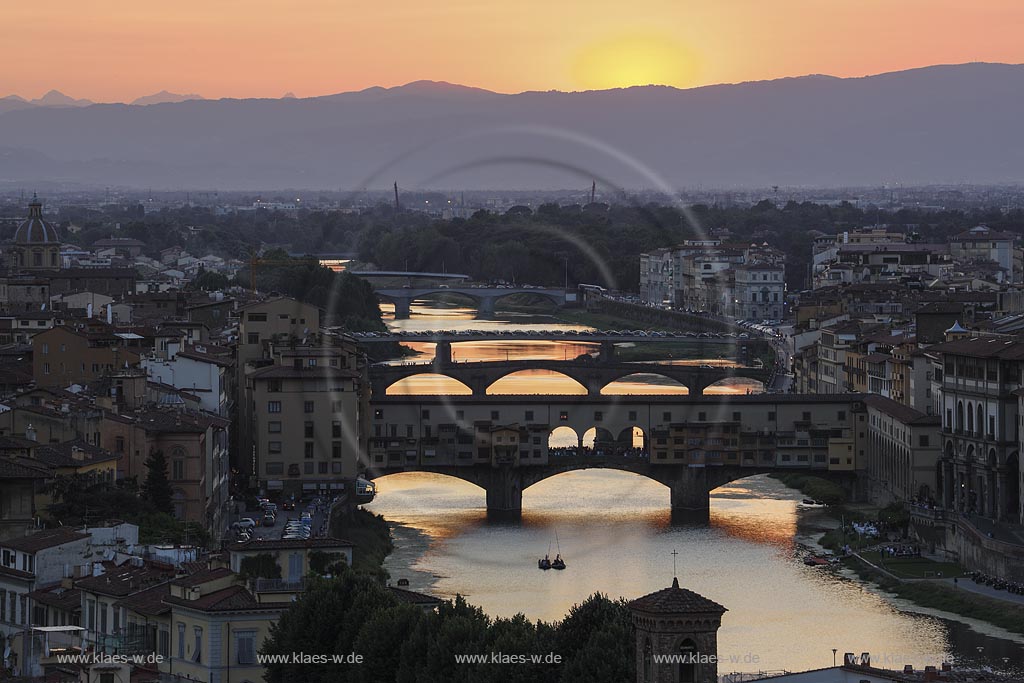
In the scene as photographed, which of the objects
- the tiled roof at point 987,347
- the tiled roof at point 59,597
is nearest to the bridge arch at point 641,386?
the tiled roof at point 987,347

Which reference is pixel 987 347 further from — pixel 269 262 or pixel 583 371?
pixel 269 262

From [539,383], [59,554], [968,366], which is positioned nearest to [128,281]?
[539,383]

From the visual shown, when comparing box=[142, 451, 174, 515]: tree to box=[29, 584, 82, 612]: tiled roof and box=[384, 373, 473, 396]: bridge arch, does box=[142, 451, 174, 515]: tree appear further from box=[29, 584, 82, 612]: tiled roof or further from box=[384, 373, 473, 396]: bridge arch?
box=[384, 373, 473, 396]: bridge arch

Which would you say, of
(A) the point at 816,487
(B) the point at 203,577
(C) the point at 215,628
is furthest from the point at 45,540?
(A) the point at 816,487

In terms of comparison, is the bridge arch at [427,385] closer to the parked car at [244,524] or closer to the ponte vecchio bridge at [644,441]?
the ponte vecchio bridge at [644,441]

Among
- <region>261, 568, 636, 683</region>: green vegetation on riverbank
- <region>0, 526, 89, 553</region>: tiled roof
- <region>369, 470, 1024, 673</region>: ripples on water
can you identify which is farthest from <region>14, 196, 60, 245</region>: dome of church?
<region>261, 568, 636, 683</region>: green vegetation on riverbank

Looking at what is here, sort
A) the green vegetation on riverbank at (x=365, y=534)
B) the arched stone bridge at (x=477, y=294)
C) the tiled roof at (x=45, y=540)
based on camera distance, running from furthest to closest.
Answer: the arched stone bridge at (x=477, y=294)
the green vegetation on riverbank at (x=365, y=534)
the tiled roof at (x=45, y=540)
